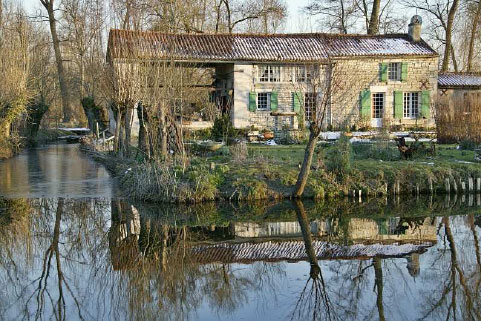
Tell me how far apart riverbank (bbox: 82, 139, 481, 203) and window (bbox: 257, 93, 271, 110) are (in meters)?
14.2

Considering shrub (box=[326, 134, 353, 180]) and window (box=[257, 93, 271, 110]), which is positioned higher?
window (box=[257, 93, 271, 110])

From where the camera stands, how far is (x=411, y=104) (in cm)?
2980

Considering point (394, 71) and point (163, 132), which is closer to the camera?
point (163, 132)

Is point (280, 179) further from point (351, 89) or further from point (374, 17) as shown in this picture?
point (374, 17)

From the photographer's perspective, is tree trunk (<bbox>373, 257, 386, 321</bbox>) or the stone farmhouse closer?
tree trunk (<bbox>373, 257, 386, 321</bbox>)

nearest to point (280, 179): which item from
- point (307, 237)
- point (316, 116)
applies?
point (316, 116)

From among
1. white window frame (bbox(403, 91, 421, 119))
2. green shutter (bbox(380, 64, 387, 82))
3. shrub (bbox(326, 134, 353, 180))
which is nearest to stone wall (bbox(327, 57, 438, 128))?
green shutter (bbox(380, 64, 387, 82))

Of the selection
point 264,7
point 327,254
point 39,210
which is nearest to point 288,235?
point 327,254

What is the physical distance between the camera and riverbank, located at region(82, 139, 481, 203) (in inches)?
490

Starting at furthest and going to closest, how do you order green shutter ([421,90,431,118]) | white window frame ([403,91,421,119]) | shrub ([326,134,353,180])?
white window frame ([403,91,421,119])
green shutter ([421,90,431,118])
shrub ([326,134,353,180])

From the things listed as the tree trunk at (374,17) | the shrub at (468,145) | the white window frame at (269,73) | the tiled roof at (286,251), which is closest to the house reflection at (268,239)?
the tiled roof at (286,251)

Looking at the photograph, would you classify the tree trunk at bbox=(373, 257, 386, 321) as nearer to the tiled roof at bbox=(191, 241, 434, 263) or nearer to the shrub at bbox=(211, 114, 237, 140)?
the tiled roof at bbox=(191, 241, 434, 263)

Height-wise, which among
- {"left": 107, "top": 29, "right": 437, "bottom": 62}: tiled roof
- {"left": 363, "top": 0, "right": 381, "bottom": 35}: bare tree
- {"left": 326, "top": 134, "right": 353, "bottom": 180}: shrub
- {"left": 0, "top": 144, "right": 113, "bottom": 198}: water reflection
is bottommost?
{"left": 0, "top": 144, "right": 113, "bottom": 198}: water reflection

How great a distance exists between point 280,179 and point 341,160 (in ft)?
4.86
